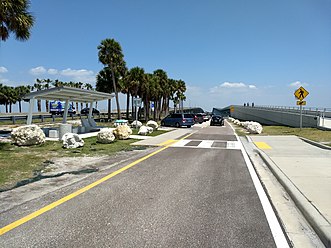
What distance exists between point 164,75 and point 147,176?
185 ft

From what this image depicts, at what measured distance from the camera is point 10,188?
659 centimetres

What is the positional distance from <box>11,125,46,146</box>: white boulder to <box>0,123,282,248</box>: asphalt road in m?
7.27

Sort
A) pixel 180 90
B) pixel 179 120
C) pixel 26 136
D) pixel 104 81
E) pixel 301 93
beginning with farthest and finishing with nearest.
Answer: pixel 180 90
pixel 104 81
pixel 179 120
pixel 301 93
pixel 26 136

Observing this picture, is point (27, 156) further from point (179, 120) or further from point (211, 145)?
point (179, 120)

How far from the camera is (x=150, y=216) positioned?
486cm

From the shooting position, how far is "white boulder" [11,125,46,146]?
1346 centimetres

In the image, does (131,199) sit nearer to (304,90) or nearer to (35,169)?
(35,169)

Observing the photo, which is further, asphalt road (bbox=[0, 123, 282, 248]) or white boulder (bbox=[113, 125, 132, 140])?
white boulder (bbox=[113, 125, 132, 140])

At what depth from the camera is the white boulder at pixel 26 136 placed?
530 inches

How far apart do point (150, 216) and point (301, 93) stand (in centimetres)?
2312

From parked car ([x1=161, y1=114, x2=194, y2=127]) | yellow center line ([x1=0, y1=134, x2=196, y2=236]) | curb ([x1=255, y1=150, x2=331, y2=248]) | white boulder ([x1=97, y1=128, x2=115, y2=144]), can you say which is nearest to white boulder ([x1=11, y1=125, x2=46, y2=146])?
white boulder ([x1=97, y1=128, x2=115, y2=144])

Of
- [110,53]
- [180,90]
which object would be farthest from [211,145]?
[180,90]

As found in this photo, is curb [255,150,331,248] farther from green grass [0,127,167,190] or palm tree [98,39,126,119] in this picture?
palm tree [98,39,126,119]

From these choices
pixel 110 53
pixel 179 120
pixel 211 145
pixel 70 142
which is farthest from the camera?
pixel 110 53
